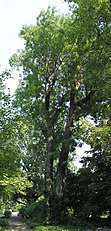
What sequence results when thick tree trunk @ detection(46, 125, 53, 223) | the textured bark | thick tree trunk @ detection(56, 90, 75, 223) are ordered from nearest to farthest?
thick tree trunk @ detection(46, 125, 53, 223) → thick tree trunk @ detection(56, 90, 75, 223) → the textured bark

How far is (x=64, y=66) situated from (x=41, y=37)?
280cm

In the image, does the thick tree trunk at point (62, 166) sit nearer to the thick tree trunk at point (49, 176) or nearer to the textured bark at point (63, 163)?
the textured bark at point (63, 163)

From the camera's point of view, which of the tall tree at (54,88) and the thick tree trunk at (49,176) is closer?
the thick tree trunk at (49,176)

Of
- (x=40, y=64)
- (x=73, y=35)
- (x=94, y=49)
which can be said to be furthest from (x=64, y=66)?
(x=94, y=49)

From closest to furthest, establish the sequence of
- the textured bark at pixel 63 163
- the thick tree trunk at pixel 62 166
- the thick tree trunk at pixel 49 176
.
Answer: the thick tree trunk at pixel 49 176 < the thick tree trunk at pixel 62 166 < the textured bark at pixel 63 163

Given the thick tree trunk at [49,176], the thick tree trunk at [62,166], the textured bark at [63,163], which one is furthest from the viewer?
the textured bark at [63,163]

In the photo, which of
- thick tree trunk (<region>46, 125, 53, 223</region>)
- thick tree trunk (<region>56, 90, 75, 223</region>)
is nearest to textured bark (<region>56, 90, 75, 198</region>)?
thick tree trunk (<region>56, 90, 75, 223</region>)

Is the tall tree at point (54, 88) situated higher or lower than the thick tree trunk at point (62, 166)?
higher

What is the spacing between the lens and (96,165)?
61.3ft

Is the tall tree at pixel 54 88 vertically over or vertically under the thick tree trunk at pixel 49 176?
over

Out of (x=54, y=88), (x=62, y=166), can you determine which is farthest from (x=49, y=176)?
(x=54, y=88)

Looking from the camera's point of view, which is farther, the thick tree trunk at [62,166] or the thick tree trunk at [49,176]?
the thick tree trunk at [62,166]

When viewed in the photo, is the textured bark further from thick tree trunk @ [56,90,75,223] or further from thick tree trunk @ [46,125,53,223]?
thick tree trunk @ [46,125,53,223]

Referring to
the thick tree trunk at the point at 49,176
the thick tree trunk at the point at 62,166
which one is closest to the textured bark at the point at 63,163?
the thick tree trunk at the point at 62,166
